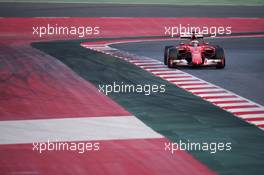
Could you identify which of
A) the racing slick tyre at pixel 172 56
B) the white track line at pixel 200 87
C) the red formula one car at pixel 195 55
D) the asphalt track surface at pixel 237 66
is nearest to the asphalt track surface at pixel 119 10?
the asphalt track surface at pixel 237 66

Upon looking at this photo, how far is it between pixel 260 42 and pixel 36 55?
11936mm

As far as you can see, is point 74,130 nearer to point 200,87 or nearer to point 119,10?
point 200,87

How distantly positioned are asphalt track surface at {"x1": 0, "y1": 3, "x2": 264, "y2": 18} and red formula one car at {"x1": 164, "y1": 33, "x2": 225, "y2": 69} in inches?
928

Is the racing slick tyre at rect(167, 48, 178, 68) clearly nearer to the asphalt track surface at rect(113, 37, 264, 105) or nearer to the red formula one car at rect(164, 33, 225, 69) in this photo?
the red formula one car at rect(164, 33, 225, 69)

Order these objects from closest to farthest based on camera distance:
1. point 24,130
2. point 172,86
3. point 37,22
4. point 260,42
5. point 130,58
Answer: point 24,130 < point 172,86 < point 130,58 < point 260,42 < point 37,22

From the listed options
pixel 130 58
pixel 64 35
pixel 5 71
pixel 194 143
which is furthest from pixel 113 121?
pixel 64 35

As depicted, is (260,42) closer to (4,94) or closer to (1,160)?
(4,94)

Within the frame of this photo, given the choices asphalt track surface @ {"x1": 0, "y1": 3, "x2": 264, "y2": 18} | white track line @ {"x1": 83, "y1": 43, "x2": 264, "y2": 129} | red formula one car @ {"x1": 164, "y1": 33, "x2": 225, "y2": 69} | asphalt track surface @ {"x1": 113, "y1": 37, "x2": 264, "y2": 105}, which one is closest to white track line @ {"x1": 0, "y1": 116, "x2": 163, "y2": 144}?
white track line @ {"x1": 83, "y1": 43, "x2": 264, "y2": 129}

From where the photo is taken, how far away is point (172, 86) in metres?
20.3

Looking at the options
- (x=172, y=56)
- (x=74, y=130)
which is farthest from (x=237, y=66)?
(x=74, y=130)

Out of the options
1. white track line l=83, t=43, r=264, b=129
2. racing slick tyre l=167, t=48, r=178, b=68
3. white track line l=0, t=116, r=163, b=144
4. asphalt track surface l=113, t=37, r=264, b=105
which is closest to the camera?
white track line l=0, t=116, r=163, b=144

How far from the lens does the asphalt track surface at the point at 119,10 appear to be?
4728 cm

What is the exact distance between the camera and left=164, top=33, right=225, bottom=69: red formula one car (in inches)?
914

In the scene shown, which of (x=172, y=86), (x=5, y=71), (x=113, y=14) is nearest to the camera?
(x=172, y=86)
